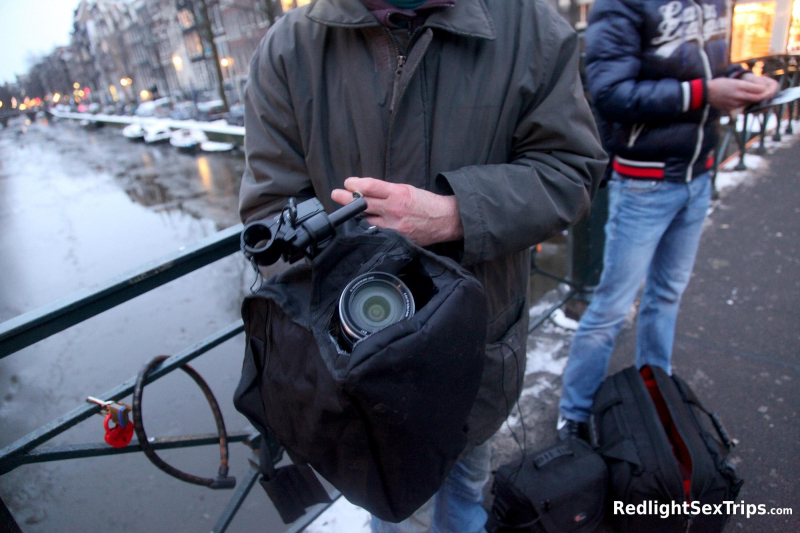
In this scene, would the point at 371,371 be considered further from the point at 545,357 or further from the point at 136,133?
the point at 136,133

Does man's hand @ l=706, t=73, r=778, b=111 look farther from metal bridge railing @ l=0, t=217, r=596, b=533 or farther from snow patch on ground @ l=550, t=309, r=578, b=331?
metal bridge railing @ l=0, t=217, r=596, b=533

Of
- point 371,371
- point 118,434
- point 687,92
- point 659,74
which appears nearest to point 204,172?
point 118,434

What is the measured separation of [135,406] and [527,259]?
127cm

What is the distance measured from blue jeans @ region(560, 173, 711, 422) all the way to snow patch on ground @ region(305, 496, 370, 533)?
105 cm

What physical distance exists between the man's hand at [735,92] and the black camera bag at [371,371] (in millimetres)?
1536

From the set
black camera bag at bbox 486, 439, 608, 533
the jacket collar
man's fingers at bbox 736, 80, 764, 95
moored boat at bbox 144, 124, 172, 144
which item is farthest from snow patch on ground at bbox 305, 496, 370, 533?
moored boat at bbox 144, 124, 172, 144

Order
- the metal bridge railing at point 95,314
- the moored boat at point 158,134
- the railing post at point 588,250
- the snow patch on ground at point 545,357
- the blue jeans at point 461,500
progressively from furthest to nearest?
1. the moored boat at point 158,134
2. the railing post at point 588,250
3. the snow patch on ground at point 545,357
4. the blue jeans at point 461,500
5. the metal bridge railing at point 95,314

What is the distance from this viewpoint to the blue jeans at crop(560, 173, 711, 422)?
203cm

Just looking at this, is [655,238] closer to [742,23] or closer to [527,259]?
[527,259]

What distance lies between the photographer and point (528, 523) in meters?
1.74

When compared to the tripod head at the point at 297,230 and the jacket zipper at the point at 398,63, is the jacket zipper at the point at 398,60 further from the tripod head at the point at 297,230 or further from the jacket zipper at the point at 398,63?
the tripod head at the point at 297,230

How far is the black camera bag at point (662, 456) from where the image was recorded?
1.65 meters

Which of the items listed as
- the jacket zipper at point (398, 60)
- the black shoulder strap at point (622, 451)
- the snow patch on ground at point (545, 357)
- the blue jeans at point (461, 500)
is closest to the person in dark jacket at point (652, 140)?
the black shoulder strap at point (622, 451)

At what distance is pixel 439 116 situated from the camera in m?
1.19
